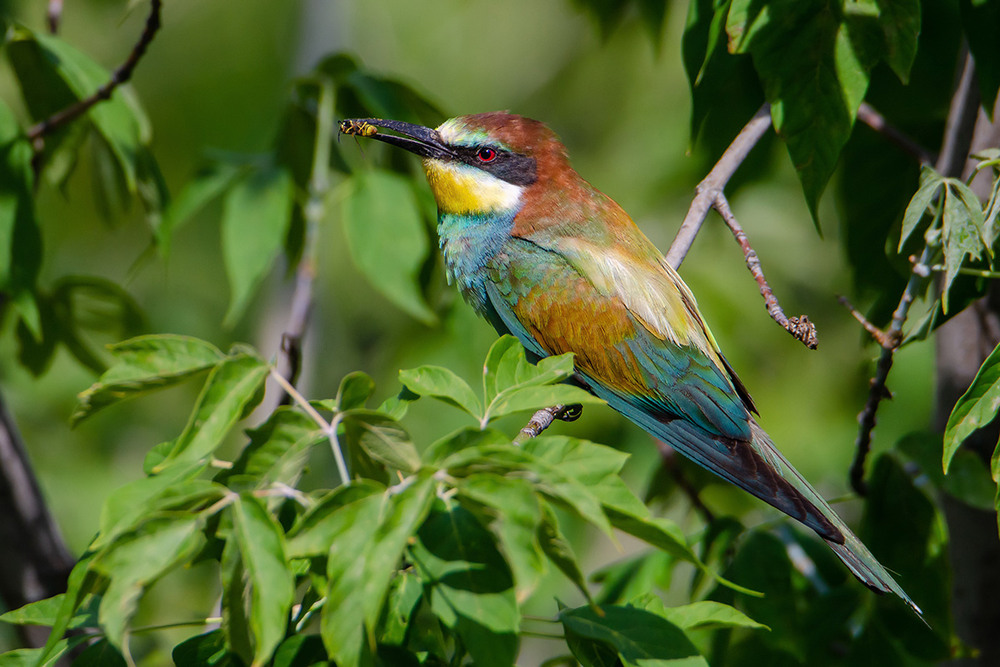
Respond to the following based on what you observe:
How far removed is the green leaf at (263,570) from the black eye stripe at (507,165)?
1968 mm

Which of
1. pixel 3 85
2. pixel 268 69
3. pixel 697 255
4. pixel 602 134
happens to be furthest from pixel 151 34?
pixel 268 69

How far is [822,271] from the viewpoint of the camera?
165 inches

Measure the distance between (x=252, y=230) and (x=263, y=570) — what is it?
1525mm

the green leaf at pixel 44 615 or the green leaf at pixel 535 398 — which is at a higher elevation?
the green leaf at pixel 535 398

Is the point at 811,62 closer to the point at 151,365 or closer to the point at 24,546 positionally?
the point at 151,365

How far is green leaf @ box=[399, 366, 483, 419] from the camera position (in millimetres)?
1266

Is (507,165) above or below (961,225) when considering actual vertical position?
below

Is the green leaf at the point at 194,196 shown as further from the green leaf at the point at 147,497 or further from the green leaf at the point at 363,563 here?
the green leaf at the point at 363,563

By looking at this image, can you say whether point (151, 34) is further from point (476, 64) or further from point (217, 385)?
point (476, 64)

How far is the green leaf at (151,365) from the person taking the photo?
1234 mm

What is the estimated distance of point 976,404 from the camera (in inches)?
52.6

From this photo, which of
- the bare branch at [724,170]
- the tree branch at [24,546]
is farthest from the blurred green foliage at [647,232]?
the tree branch at [24,546]

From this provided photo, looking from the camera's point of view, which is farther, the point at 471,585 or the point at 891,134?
the point at 891,134

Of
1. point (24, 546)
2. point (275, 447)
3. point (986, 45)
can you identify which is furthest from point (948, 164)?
point (24, 546)
